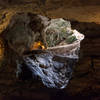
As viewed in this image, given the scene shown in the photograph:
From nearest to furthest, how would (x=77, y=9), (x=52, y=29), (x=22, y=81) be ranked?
(x=77, y=9) < (x=22, y=81) < (x=52, y=29)

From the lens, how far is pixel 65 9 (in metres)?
2.30

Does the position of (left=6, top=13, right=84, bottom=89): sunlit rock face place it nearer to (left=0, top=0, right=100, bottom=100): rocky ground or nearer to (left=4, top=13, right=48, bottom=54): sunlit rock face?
(left=4, top=13, right=48, bottom=54): sunlit rock face

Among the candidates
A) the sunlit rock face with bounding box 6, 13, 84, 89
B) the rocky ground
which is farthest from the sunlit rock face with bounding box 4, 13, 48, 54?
the rocky ground

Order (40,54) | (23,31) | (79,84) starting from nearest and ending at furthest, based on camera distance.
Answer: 1. (23,31)
2. (40,54)
3. (79,84)

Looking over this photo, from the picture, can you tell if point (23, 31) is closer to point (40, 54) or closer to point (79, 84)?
point (40, 54)

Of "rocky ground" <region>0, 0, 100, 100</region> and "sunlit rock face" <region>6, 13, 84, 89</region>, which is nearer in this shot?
"sunlit rock face" <region>6, 13, 84, 89</region>

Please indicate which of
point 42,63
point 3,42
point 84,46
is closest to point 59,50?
point 42,63

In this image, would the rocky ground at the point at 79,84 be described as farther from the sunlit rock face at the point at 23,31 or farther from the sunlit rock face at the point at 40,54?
the sunlit rock face at the point at 23,31

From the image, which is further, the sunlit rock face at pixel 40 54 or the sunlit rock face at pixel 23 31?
the sunlit rock face at pixel 40 54

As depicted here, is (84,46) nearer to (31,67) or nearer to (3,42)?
(31,67)

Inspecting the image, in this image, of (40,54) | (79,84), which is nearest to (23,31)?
(40,54)

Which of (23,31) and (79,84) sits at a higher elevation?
(23,31)

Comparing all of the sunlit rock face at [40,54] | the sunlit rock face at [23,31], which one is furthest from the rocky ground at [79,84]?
the sunlit rock face at [23,31]

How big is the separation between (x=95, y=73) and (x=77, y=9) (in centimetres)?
445
